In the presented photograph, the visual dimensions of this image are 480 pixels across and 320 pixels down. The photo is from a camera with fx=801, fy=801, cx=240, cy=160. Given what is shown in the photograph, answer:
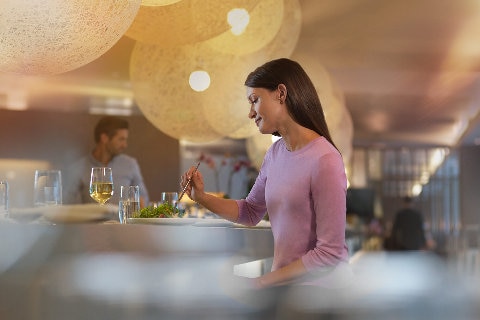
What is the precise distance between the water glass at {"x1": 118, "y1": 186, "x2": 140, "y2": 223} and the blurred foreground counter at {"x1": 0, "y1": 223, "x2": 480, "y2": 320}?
0.57 metres

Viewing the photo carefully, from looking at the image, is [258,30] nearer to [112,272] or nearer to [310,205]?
[310,205]

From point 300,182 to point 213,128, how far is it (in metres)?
3.50

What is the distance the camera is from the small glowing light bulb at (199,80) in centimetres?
450

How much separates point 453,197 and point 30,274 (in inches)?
539

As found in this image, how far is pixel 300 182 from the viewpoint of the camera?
163 centimetres

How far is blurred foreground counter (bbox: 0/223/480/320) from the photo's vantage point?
836 millimetres

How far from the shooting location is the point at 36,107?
6.92 meters

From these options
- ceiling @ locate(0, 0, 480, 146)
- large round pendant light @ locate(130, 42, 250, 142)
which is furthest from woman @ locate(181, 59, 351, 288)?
ceiling @ locate(0, 0, 480, 146)

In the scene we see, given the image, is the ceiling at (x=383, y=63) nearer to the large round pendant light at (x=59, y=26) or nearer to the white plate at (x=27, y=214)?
the large round pendant light at (x=59, y=26)

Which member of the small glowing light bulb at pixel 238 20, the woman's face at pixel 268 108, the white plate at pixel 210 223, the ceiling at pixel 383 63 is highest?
the ceiling at pixel 383 63

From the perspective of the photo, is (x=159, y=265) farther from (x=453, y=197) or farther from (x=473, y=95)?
(x=453, y=197)

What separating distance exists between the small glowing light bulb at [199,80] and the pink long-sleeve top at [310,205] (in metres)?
2.76

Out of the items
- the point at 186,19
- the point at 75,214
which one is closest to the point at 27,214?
the point at 75,214

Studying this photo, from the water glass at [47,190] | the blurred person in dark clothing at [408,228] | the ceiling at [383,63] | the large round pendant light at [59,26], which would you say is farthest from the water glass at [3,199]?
the blurred person in dark clothing at [408,228]
